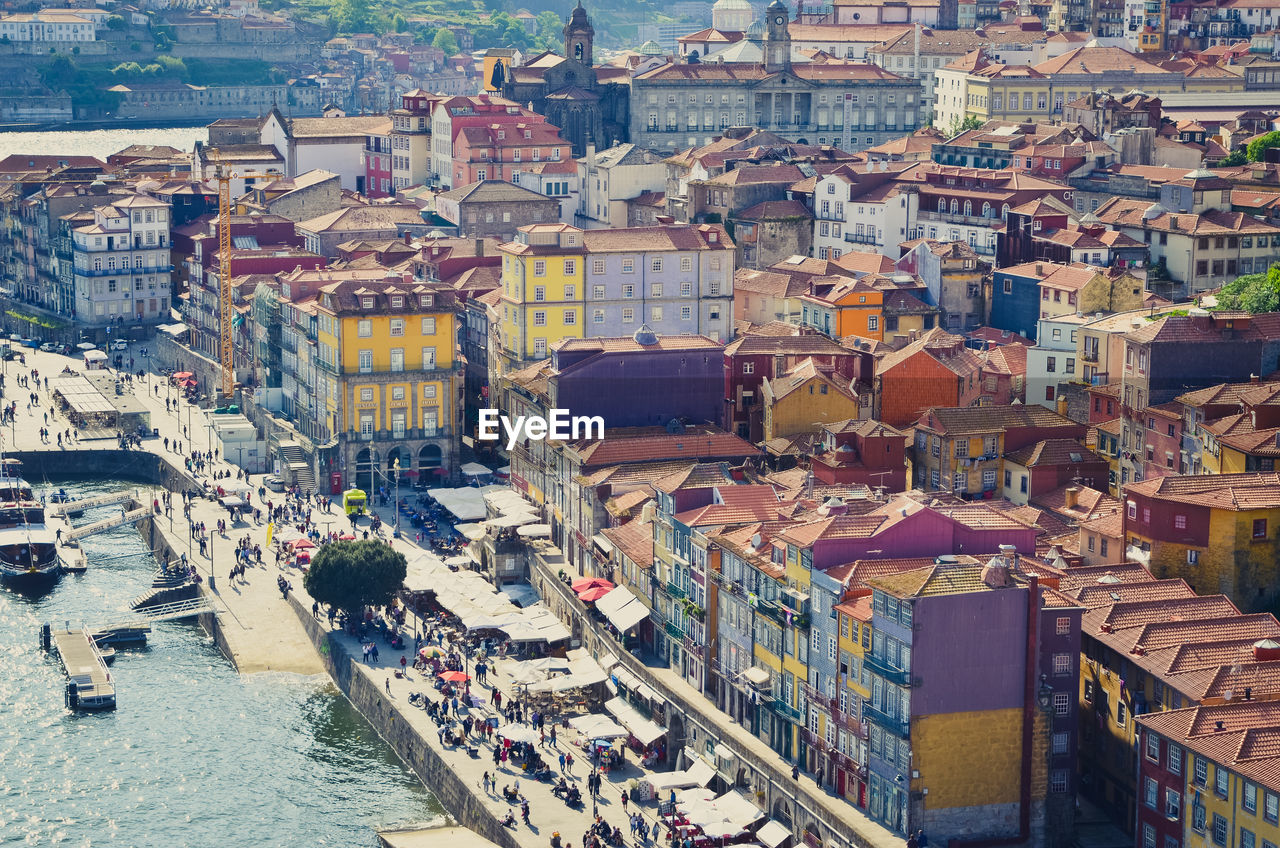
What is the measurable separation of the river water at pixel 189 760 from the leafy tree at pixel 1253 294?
39.2 m

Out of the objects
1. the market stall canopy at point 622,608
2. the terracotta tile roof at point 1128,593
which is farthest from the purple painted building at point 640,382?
the terracotta tile roof at point 1128,593

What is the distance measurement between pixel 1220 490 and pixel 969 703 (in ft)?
48.0

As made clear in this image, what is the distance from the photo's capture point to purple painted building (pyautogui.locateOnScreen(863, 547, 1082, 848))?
6216 cm

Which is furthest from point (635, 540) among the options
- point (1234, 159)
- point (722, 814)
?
point (1234, 159)

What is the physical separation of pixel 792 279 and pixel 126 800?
52031 millimetres

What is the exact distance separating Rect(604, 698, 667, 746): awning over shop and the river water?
6.42 meters

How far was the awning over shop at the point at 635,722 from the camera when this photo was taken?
72625 millimetres

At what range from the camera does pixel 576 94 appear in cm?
16800

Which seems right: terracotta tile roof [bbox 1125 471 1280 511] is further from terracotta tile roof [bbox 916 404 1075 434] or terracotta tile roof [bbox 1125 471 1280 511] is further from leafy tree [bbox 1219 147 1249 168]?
leafy tree [bbox 1219 147 1249 168]

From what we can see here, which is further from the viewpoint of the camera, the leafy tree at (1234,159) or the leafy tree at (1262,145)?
the leafy tree at (1262,145)

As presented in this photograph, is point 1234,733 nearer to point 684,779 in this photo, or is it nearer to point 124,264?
point 684,779

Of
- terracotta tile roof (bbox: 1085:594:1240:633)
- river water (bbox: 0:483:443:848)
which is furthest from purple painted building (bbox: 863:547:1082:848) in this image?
river water (bbox: 0:483:443:848)

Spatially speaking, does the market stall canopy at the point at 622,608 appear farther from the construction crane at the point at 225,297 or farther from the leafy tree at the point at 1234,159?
the leafy tree at the point at 1234,159

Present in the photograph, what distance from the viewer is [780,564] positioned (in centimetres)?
6931
